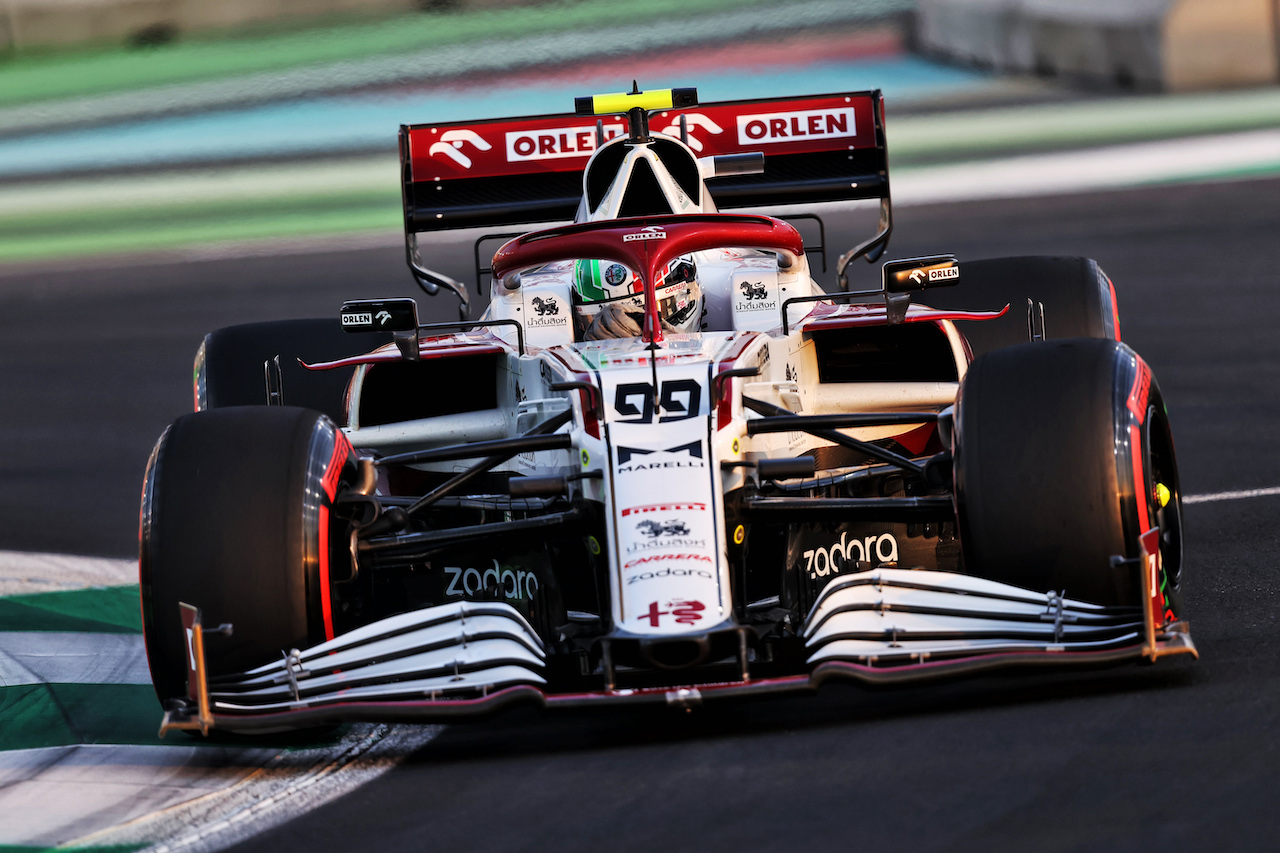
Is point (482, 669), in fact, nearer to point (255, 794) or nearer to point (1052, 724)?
point (255, 794)

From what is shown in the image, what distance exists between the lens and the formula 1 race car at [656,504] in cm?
634

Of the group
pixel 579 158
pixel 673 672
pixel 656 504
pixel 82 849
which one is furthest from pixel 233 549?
pixel 579 158

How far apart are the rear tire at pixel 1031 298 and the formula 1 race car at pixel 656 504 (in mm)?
1122

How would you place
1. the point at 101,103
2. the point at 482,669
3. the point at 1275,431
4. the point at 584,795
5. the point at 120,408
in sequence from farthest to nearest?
the point at 101,103 → the point at 120,408 → the point at 1275,431 → the point at 482,669 → the point at 584,795

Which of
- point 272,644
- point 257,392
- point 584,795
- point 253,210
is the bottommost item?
point 584,795

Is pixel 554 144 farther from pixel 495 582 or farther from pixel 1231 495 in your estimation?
pixel 1231 495

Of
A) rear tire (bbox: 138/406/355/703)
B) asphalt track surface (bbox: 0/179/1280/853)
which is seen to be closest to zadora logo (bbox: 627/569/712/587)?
A: asphalt track surface (bbox: 0/179/1280/853)

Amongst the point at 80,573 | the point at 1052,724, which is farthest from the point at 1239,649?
the point at 80,573

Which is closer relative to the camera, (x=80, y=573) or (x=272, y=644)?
(x=272, y=644)

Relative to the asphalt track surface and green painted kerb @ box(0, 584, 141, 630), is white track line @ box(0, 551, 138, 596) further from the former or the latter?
the asphalt track surface

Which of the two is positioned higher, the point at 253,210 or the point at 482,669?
the point at 253,210

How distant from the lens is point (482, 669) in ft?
20.7

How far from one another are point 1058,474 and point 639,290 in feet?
7.92

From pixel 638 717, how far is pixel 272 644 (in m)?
1.23
